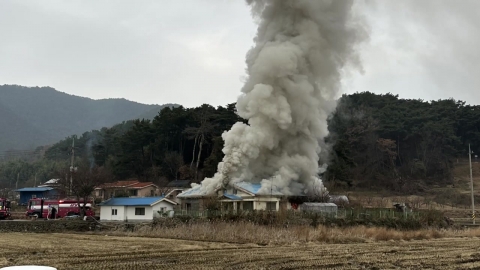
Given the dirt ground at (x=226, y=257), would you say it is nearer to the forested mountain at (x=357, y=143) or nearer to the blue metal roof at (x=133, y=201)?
the blue metal roof at (x=133, y=201)

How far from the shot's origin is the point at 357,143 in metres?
79.8

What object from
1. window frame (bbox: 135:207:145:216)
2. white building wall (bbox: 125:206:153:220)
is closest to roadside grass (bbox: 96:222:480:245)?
white building wall (bbox: 125:206:153:220)

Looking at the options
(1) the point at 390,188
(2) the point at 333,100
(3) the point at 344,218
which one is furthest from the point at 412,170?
(3) the point at 344,218

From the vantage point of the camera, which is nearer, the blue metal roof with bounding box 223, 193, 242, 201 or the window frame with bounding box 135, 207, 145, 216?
the window frame with bounding box 135, 207, 145, 216

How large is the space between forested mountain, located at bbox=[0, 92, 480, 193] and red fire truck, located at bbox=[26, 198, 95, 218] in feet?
57.2

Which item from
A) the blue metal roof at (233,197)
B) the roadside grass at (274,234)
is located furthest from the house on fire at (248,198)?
the roadside grass at (274,234)

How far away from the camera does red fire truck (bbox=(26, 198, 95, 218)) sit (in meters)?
47.3

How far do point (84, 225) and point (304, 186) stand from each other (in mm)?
22256

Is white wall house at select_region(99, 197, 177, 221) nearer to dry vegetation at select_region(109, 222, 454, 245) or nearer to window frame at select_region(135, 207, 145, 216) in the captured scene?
window frame at select_region(135, 207, 145, 216)

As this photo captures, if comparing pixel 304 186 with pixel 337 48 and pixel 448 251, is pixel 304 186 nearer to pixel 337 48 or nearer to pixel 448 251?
pixel 337 48

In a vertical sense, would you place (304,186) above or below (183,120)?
below

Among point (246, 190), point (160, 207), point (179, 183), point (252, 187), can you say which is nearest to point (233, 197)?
point (246, 190)

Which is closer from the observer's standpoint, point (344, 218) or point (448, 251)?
point (448, 251)

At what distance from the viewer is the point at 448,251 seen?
21.0 m
